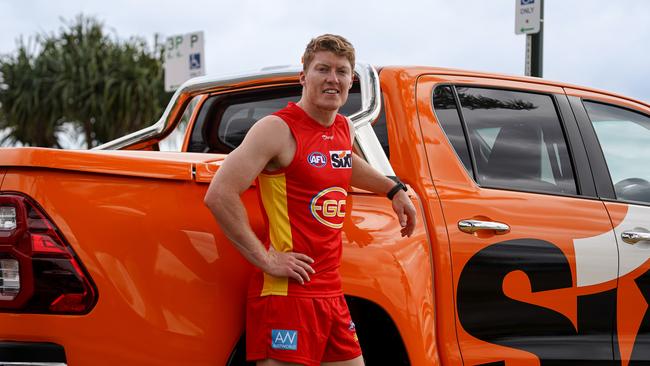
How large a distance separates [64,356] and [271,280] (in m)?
0.62

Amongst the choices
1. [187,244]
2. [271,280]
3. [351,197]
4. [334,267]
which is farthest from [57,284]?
[351,197]

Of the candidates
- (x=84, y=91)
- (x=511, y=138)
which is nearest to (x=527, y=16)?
(x=511, y=138)

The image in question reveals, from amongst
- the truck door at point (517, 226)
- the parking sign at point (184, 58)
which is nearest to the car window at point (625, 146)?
the truck door at point (517, 226)

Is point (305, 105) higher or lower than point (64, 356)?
higher

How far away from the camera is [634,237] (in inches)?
139

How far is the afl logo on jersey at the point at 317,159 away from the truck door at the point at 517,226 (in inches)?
27.3

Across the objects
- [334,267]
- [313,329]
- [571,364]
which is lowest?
[571,364]

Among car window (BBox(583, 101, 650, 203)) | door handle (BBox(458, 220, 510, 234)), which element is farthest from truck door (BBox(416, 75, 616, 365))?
car window (BBox(583, 101, 650, 203))

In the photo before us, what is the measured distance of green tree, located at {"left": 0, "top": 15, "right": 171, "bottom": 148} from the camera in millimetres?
23297

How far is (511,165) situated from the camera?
137 inches

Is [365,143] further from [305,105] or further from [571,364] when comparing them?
[571,364]

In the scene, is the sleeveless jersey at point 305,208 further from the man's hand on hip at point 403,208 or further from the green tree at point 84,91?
the green tree at point 84,91

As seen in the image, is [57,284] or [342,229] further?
[342,229]

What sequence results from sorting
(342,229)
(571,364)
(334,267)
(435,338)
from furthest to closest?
(571,364) < (435,338) < (342,229) < (334,267)
